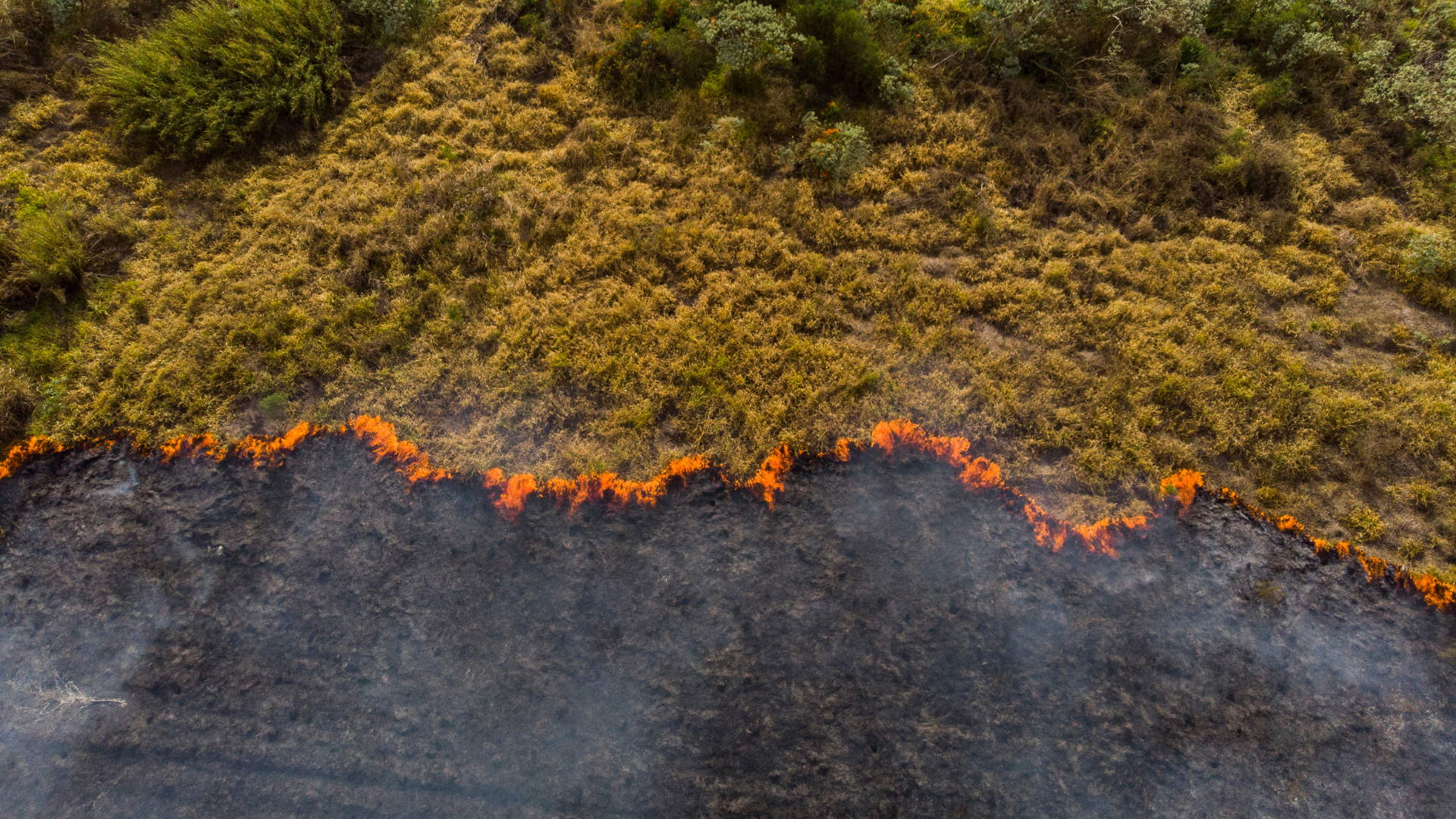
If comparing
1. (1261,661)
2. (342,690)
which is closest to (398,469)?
(342,690)

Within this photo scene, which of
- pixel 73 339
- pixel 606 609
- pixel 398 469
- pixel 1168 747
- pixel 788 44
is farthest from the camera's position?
pixel 788 44

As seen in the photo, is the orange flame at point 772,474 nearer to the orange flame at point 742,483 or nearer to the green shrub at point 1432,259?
the orange flame at point 742,483

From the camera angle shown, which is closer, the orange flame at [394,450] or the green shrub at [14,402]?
the orange flame at [394,450]

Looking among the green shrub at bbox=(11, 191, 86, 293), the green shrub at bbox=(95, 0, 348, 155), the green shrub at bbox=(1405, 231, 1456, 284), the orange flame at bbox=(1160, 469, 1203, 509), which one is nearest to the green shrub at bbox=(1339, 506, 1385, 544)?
the orange flame at bbox=(1160, 469, 1203, 509)

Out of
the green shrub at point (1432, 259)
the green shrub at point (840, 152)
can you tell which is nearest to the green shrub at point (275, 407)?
the green shrub at point (840, 152)

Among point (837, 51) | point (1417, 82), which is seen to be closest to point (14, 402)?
point (837, 51)

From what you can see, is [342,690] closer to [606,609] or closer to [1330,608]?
[606,609]
